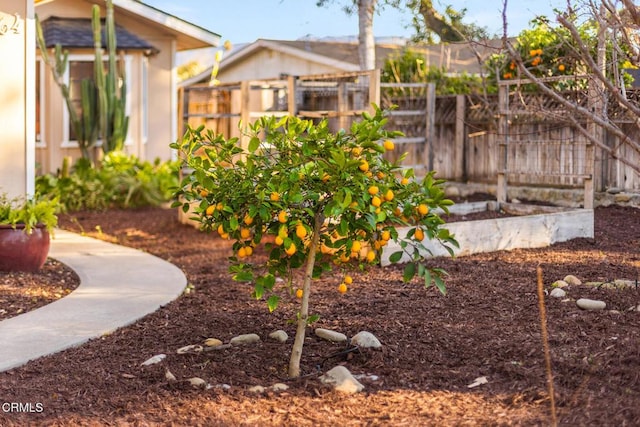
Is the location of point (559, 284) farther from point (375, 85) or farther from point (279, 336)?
point (375, 85)

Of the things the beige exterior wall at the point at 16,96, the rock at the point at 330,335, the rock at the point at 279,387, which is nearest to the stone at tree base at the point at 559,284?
the rock at the point at 330,335

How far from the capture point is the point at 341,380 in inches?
191

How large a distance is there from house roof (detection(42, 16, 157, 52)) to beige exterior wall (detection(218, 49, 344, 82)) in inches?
302

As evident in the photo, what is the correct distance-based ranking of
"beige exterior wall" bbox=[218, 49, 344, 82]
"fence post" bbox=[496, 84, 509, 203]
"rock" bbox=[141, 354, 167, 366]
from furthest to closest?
"beige exterior wall" bbox=[218, 49, 344, 82], "fence post" bbox=[496, 84, 509, 203], "rock" bbox=[141, 354, 167, 366]

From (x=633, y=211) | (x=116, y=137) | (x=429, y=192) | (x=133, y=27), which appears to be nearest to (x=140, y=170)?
(x=116, y=137)

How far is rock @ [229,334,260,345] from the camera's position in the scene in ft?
19.1

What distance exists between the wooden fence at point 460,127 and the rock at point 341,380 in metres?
5.92

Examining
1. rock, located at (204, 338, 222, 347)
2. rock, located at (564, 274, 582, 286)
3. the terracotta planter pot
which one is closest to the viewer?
rock, located at (204, 338, 222, 347)

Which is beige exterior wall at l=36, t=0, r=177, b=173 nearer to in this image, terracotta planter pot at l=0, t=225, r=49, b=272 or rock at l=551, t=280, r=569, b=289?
terracotta planter pot at l=0, t=225, r=49, b=272

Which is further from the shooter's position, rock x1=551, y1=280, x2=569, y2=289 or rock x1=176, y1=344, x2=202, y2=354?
rock x1=551, y1=280, x2=569, y2=289

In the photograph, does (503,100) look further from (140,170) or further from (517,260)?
(140,170)

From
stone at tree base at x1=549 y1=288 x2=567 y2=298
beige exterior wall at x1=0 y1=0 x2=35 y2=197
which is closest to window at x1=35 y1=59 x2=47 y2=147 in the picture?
beige exterior wall at x1=0 y1=0 x2=35 y2=197

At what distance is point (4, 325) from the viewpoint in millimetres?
6500

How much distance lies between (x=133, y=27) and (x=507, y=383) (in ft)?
46.1
